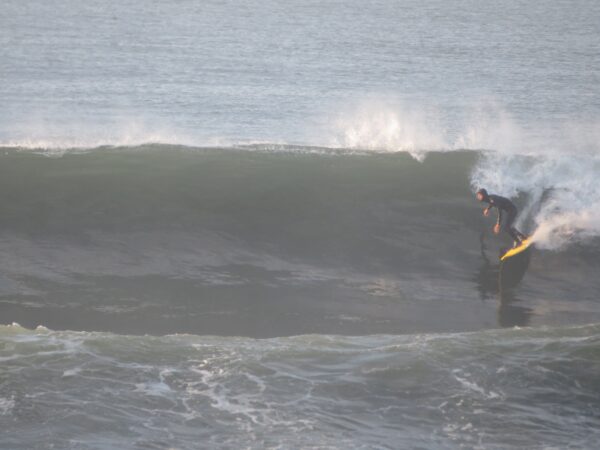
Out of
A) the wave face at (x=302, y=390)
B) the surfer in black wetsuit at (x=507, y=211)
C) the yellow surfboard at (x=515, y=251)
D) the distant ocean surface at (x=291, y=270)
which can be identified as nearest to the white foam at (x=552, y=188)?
the distant ocean surface at (x=291, y=270)

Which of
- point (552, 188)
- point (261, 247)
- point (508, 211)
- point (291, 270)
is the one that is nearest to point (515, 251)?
point (508, 211)

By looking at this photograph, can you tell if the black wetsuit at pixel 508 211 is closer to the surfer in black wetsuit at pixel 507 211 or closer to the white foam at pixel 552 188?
the surfer in black wetsuit at pixel 507 211

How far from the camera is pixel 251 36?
4484 cm

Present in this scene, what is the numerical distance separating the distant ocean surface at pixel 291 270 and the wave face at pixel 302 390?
34mm

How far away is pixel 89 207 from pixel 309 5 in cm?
4286

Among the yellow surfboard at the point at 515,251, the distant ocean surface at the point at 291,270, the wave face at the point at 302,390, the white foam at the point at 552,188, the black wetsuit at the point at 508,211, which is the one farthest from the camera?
the white foam at the point at 552,188

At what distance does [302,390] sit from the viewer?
12.2 meters

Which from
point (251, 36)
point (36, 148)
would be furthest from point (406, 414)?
point (251, 36)

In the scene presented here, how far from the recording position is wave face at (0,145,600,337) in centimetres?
1462

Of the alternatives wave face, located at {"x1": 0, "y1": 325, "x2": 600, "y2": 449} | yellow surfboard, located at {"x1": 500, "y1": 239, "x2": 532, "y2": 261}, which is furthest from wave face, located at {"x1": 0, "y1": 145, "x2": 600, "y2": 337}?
wave face, located at {"x1": 0, "y1": 325, "x2": 600, "y2": 449}

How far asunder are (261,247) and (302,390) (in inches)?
206

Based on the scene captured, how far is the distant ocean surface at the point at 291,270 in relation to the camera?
38.1ft

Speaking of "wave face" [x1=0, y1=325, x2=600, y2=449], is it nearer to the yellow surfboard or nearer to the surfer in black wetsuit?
the yellow surfboard

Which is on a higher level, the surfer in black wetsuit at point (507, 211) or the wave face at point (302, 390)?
the surfer in black wetsuit at point (507, 211)
